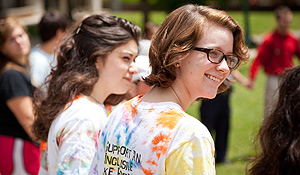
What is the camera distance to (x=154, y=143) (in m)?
1.73

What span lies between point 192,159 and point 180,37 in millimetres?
489

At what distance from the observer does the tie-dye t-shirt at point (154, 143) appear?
1.65 m

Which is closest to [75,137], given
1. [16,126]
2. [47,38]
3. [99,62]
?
[99,62]

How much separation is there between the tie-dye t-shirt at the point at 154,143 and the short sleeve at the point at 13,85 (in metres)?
1.93

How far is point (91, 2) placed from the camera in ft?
121

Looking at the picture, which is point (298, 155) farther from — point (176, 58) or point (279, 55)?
point (279, 55)

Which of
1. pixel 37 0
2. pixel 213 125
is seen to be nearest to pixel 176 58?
pixel 213 125

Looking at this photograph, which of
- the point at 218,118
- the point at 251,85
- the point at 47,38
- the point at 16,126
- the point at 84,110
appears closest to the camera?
the point at 84,110

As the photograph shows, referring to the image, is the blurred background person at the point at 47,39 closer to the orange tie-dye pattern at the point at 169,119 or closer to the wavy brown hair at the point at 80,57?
the wavy brown hair at the point at 80,57

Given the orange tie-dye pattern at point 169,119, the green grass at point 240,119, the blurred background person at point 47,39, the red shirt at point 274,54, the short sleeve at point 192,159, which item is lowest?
the green grass at point 240,119

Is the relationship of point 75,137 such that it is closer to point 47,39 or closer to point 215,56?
point 215,56

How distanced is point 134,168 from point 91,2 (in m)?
36.3

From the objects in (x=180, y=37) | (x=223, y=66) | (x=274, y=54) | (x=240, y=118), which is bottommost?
(x=240, y=118)

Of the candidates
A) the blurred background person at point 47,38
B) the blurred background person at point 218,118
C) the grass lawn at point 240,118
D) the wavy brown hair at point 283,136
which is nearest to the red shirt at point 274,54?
the grass lawn at point 240,118
